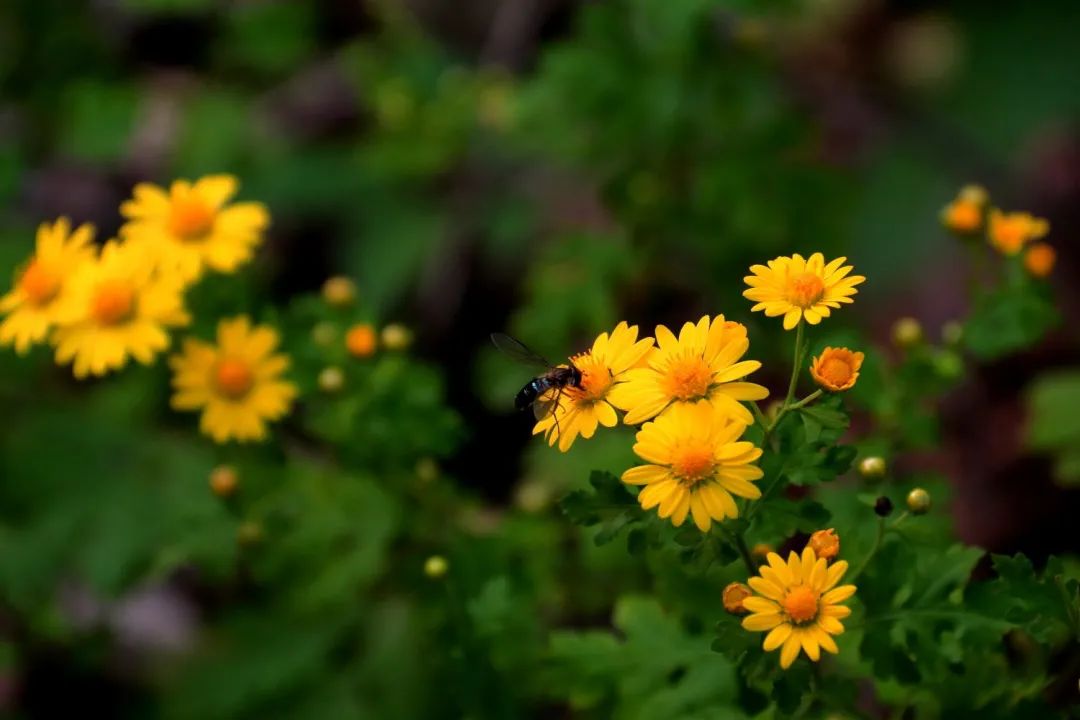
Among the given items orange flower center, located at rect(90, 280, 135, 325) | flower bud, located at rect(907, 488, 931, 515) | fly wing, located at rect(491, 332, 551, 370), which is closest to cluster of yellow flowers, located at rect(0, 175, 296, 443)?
orange flower center, located at rect(90, 280, 135, 325)

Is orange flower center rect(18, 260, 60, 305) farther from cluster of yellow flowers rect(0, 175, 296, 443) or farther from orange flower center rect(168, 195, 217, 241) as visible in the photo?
orange flower center rect(168, 195, 217, 241)

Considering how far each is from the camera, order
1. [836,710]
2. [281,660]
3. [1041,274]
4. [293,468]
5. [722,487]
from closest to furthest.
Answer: [722,487], [836,710], [1041,274], [293,468], [281,660]

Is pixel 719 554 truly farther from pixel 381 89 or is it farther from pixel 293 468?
pixel 381 89

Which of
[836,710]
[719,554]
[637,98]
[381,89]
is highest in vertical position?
[381,89]

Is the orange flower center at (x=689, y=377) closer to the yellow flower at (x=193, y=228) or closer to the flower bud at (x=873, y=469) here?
the flower bud at (x=873, y=469)

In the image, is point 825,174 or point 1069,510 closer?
point 1069,510


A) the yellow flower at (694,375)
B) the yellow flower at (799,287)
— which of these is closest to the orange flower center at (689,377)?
the yellow flower at (694,375)

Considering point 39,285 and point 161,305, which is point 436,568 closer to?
point 161,305

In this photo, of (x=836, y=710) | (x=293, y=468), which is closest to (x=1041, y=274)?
(x=836, y=710)

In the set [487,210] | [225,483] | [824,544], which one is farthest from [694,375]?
[487,210]
